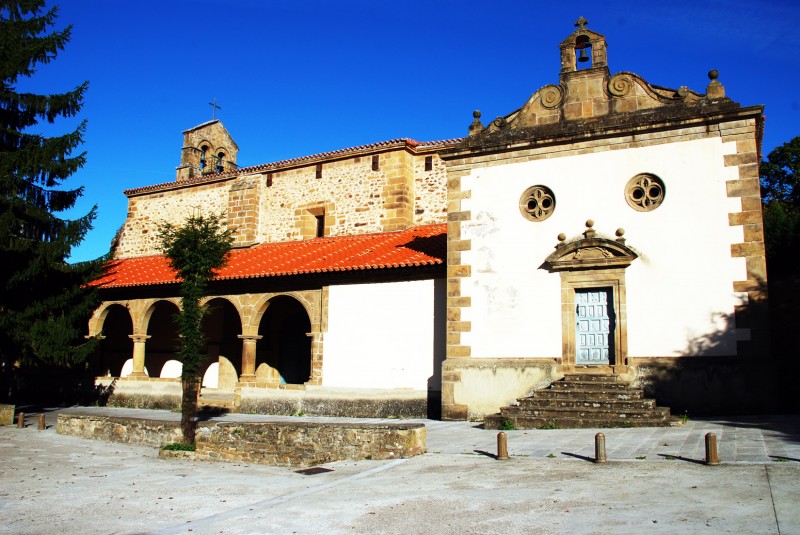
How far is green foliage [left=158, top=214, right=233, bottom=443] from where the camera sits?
12219mm

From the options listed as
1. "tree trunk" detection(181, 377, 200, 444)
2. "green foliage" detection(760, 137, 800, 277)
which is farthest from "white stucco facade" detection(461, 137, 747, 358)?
"tree trunk" detection(181, 377, 200, 444)

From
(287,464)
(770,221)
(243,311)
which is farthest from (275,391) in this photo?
(770,221)

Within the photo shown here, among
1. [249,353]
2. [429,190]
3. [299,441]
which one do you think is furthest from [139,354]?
[299,441]

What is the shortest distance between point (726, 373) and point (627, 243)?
9.69 ft

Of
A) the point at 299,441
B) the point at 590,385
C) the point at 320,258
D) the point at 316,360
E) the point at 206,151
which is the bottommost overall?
the point at 299,441

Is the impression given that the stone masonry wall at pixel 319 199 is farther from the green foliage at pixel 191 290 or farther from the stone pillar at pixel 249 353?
the green foliage at pixel 191 290

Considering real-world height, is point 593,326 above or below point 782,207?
below

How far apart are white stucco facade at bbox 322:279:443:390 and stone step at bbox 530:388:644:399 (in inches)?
138

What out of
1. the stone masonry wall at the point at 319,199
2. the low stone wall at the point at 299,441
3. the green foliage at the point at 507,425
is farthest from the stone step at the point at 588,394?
the stone masonry wall at the point at 319,199

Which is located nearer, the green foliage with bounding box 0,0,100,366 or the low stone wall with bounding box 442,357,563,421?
the low stone wall with bounding box 442,357,563,421

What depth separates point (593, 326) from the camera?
13.5m

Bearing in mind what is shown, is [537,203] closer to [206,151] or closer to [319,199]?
[319,199]

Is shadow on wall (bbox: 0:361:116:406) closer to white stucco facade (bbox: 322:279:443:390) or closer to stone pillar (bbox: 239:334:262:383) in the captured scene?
stone pillar (bbox: 239:334:262:383)

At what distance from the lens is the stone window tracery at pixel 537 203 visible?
1416 centimetres
